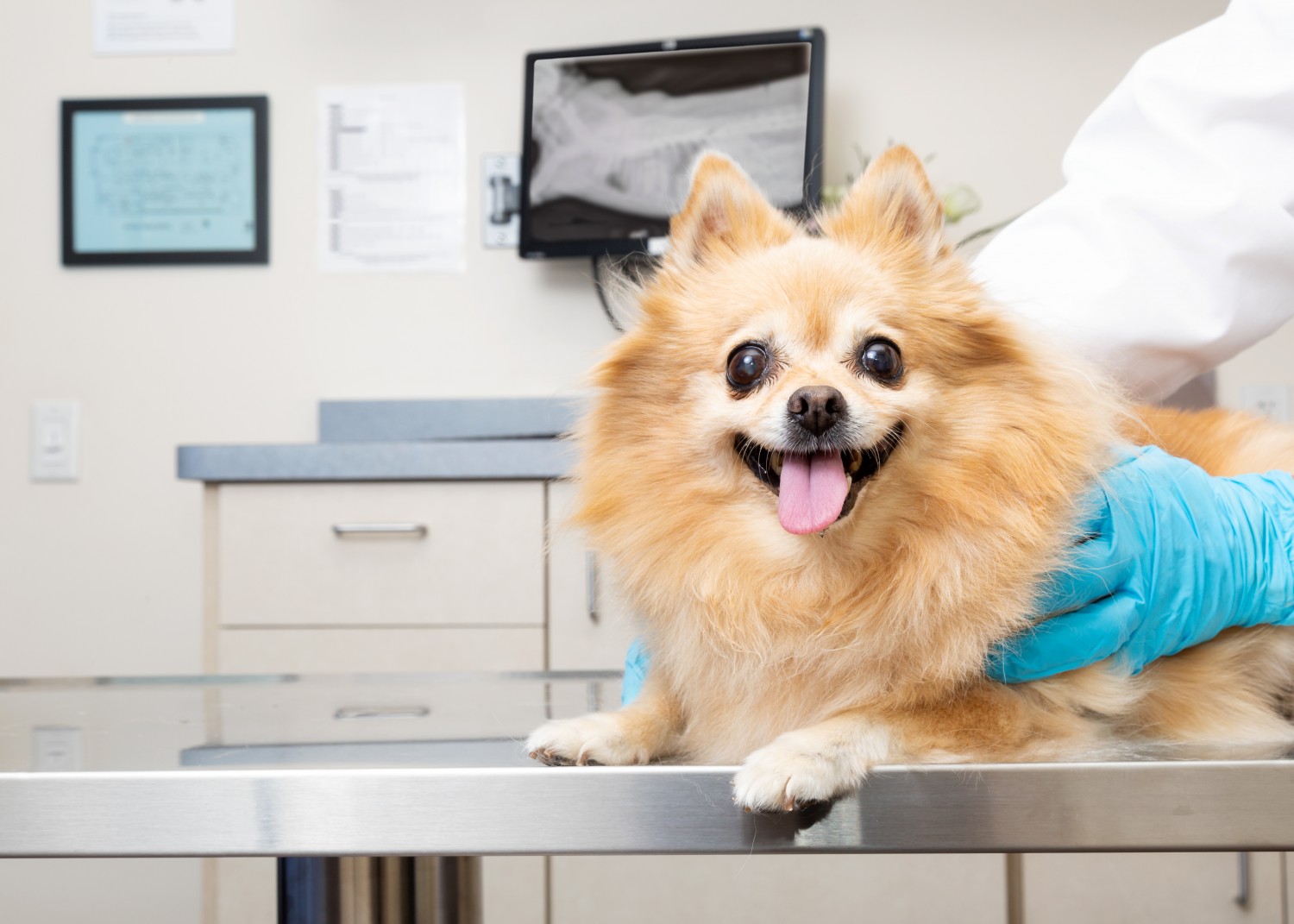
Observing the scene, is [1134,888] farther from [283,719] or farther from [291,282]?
[291,282]

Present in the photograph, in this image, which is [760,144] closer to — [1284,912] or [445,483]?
[445,483]

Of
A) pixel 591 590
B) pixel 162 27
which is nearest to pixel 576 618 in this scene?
pixel 591 590

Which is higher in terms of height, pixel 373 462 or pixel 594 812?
pixel 373 462

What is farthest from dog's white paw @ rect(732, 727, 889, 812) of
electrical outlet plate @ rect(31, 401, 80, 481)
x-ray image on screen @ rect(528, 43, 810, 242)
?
electrical outlet plate @ rect(31, 401, 80, 481)

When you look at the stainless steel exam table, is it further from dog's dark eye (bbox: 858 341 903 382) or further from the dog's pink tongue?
dog's dark eye (bbox: 858 341 903 382)

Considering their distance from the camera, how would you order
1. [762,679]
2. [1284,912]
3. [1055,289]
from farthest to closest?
[1284,912] → [1055,289] → [762,679]

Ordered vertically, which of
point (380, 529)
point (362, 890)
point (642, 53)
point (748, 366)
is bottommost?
point (362, 890)

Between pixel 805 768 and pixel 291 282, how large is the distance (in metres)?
2.66

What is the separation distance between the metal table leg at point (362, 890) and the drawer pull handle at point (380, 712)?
16 centimetres

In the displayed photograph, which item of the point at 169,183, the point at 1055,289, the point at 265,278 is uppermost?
the point at 169,183

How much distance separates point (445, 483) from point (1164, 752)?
1.76 meters

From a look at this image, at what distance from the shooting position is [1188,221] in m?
1.35

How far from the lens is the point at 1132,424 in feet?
4.08

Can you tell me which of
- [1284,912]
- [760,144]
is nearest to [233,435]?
[760,144]
